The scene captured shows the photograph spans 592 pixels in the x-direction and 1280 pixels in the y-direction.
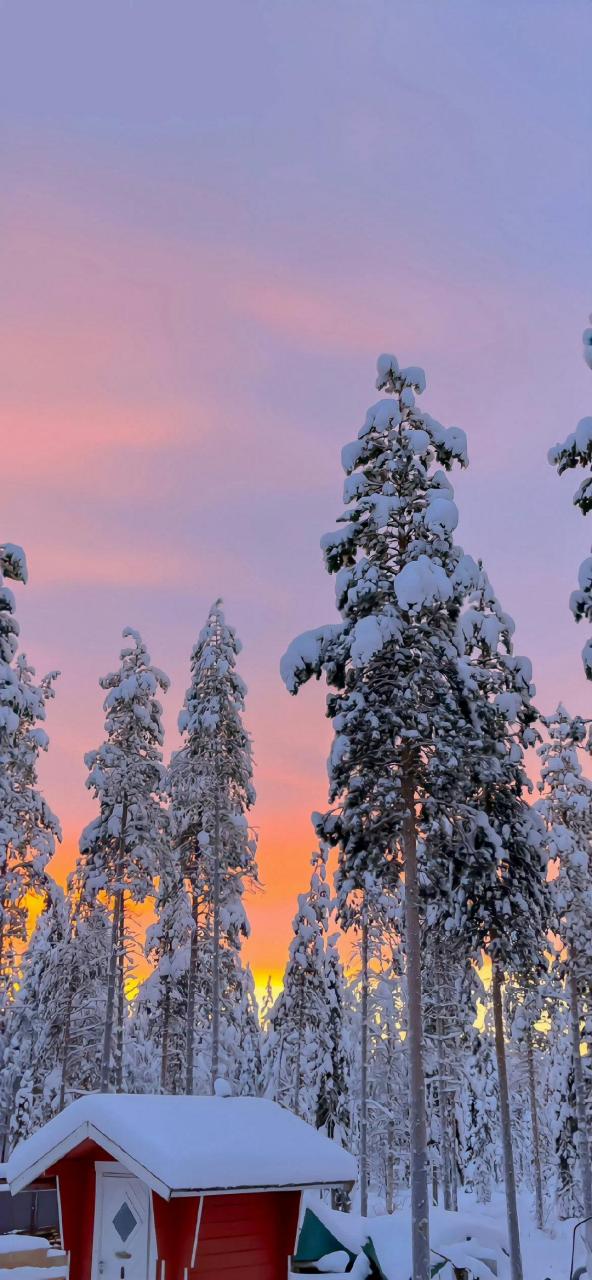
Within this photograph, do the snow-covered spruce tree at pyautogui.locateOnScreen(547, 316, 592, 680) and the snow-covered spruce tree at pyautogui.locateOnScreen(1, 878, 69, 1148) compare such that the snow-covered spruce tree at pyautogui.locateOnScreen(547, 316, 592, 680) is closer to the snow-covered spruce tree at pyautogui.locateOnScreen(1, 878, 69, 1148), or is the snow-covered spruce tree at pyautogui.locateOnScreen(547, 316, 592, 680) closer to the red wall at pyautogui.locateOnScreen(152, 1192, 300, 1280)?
the red wall at pyautogui.locateOnScreen(152, 1192, 300, 1280)

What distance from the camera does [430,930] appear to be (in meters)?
24.2

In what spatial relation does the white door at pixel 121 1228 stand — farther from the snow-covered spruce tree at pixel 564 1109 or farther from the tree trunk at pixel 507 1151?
the snow-covered spruce tree at pixel 564 1109

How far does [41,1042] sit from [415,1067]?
91.9ft

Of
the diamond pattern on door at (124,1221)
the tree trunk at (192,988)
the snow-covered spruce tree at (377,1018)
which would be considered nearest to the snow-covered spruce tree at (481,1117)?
the snow-covered spruce tree at (377,1018)

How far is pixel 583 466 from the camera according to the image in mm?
15336

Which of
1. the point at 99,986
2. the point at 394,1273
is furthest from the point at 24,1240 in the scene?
the point at 99,986

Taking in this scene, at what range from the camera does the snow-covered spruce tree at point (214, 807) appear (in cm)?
3123

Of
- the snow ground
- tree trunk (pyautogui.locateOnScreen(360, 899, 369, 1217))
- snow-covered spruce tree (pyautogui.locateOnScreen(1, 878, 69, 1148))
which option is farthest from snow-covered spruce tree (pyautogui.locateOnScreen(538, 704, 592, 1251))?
snow-covered spruce tree (pyautogui.locateOnScreen(1, 878, 69, 1148))

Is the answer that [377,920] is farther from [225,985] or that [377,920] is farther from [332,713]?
[332,713]

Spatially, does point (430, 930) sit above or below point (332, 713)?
below

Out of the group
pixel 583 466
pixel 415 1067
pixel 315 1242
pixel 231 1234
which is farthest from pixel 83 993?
pixel 583 466

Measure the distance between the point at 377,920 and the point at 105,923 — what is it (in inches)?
379

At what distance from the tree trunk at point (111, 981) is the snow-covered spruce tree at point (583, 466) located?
18461 millimetres

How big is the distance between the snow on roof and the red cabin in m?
0.02
